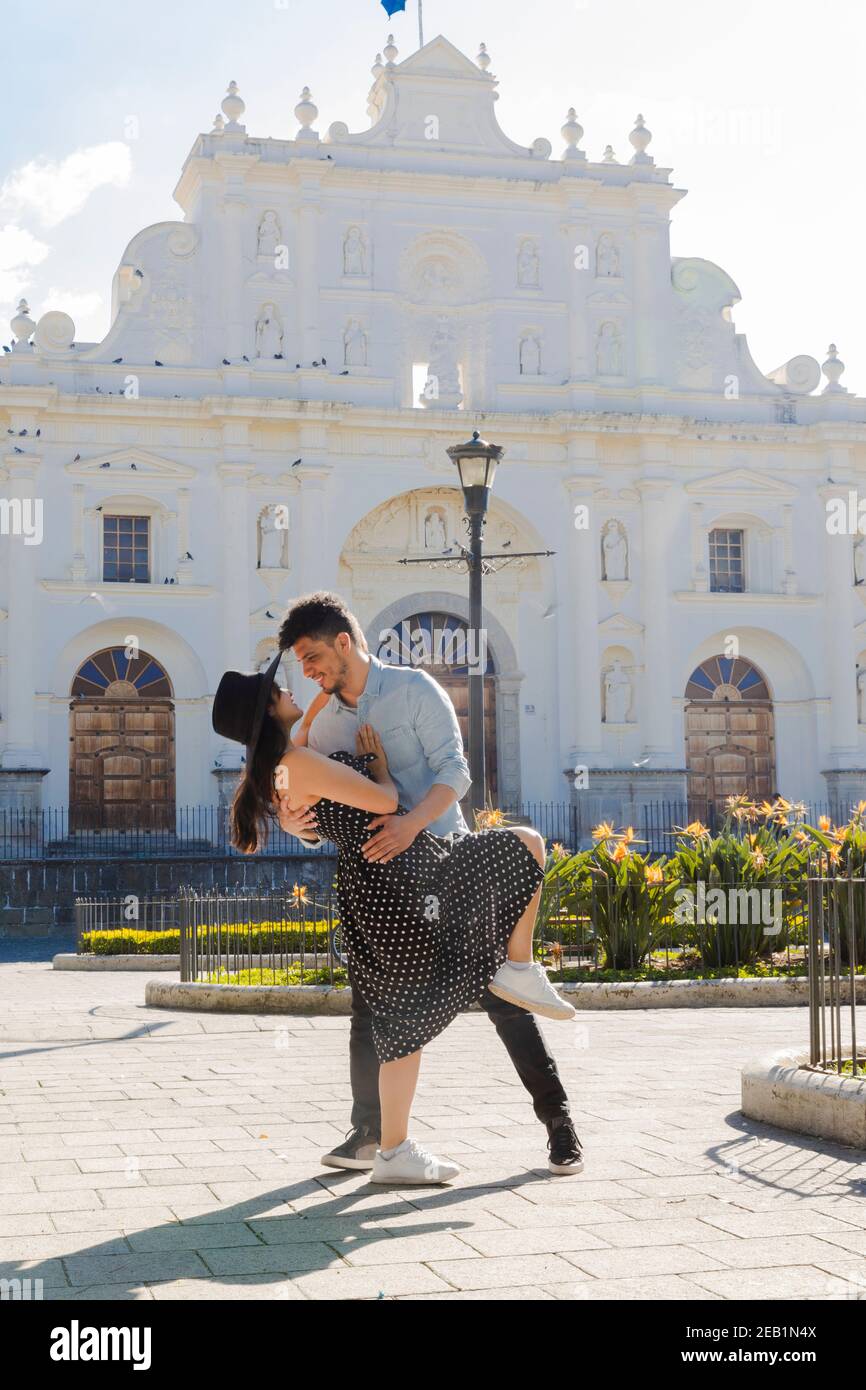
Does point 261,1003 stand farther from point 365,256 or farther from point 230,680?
point 365,256

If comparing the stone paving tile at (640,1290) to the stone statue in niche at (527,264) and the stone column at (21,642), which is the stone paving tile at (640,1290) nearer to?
the stone column at (21,642)

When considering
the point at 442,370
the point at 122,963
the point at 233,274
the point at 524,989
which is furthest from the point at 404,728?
the point at 442,370

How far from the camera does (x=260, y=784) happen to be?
16.4 ft

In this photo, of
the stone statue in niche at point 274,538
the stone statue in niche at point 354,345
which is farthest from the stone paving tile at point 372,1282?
the stone statue in niche at point 354,345

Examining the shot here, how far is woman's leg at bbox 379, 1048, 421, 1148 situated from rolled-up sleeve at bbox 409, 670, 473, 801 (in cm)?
90

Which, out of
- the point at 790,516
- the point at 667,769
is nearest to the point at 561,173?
the point at 790,516

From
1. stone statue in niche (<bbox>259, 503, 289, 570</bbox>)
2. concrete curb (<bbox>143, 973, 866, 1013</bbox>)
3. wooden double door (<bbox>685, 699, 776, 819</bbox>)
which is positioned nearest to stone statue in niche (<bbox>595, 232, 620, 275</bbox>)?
stone statue in niche (<bbox>259, 503, 289, 570</bbox>)

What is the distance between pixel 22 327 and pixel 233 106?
5.79 m

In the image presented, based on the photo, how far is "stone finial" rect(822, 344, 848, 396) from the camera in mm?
31594

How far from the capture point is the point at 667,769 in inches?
1155

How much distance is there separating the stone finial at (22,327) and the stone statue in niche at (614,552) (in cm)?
1118

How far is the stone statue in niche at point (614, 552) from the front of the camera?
30.2 meters

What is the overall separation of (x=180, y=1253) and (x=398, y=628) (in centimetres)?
2609

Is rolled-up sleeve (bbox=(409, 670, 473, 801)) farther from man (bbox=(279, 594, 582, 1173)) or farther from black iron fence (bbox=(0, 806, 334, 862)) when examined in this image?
black iron fence (bbox=(0, 806, 334, 862))
